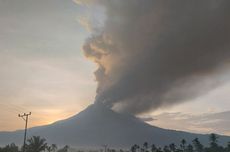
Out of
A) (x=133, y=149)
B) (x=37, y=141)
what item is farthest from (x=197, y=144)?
(x=37, y=141)

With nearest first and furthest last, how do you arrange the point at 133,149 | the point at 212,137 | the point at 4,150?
1. the point at 4,150
2. the point at 212,137
3. the point at 133,149

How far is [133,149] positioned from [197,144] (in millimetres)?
43892

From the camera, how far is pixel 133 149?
7254 inches

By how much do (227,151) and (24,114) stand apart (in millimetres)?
84903

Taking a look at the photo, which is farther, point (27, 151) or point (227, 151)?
point (227, 151)

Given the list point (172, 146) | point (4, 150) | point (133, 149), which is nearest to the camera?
point (4, 150)

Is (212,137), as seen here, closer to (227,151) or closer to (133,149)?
(227,151)

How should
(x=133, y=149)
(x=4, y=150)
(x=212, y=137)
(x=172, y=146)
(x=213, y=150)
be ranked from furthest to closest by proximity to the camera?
(x=133, y=149) → (x=172, y=146) → (x=212, y=137) → (x=213, y=150) → (x=4, y=150)

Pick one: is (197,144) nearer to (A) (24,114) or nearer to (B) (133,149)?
(B) (133,149)

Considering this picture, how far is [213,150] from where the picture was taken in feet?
409

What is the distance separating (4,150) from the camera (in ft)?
220

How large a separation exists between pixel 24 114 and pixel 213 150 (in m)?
80.9

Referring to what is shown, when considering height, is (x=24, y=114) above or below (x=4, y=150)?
above

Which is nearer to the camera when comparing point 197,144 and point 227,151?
point 227,151
